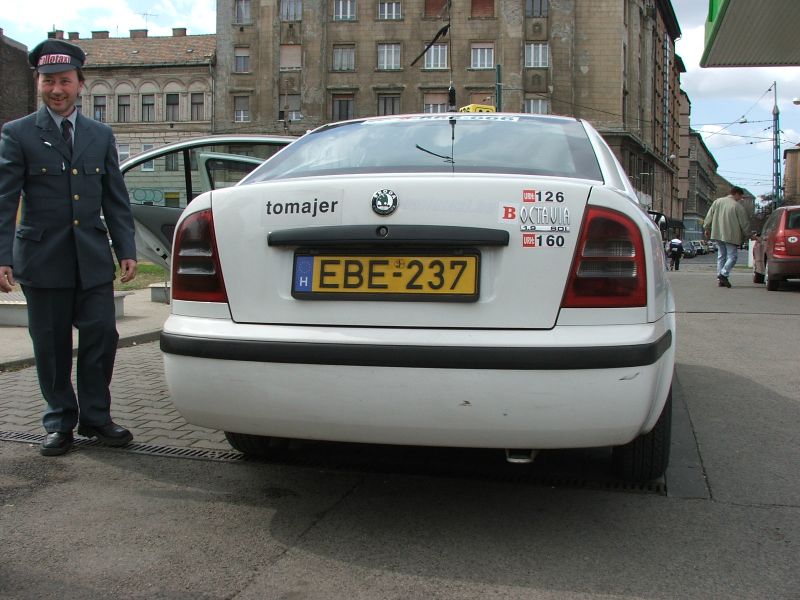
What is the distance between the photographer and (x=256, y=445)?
3650 millimetres

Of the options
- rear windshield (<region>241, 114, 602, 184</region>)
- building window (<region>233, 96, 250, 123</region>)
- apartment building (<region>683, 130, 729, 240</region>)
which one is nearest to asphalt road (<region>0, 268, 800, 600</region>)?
rear windshield (<region>241, 114, 602, 184</region>)

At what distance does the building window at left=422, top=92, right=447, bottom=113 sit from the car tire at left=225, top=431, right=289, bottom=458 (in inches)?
2018

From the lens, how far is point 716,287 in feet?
45.9

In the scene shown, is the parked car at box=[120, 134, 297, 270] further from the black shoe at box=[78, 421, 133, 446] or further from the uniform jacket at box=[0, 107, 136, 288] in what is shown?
the black shoe at box=[78, 421, 133, 446]

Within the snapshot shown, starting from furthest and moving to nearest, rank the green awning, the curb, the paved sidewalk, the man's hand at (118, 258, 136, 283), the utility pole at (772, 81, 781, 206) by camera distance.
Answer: the utility pole at (772, 81, 781, 206) < the green awning < the curb < the paved sidewalk < the man's hand at (118, 258, 136, 283)

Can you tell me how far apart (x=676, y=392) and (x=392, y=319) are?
128 inches

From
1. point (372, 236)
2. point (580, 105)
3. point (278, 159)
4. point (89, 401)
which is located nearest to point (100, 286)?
point (89, 401)

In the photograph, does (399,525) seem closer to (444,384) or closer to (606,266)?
(444,384)

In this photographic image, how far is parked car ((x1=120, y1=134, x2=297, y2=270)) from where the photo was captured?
212 inches

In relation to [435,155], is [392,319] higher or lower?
lower

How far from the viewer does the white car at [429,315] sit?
98.3 inches

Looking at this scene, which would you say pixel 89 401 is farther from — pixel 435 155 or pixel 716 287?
pixel 716 287

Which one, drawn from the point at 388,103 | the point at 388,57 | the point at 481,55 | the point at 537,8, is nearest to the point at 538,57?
the point at 537,8

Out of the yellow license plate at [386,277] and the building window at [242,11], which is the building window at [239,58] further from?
the yellow license plate at [386,277]
